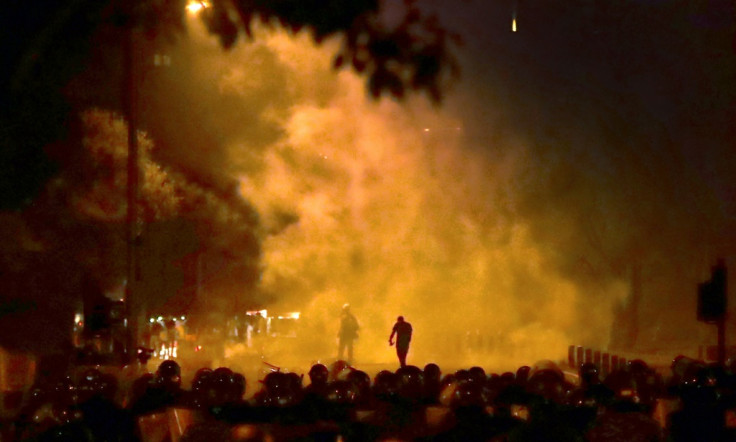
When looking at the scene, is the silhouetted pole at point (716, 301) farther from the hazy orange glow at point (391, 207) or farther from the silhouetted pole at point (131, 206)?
the hazy orange glow at point (391, 207)

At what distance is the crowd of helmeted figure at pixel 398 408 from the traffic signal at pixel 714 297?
258 centimetres

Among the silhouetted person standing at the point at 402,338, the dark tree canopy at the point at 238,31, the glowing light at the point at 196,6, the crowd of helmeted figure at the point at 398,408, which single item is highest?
the glowing light at the point at 196,6

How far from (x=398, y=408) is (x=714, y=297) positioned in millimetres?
6190

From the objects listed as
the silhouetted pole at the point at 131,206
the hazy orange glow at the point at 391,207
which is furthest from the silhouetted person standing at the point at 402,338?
the hazy orange glow at the point at 391,207

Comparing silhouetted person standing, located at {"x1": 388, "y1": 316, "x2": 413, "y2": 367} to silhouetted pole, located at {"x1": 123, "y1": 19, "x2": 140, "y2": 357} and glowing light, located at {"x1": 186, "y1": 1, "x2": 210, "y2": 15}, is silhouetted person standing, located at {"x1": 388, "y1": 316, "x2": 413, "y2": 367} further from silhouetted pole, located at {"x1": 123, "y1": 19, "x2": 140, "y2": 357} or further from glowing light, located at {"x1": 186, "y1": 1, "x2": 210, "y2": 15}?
glowing light, located at {"x1": 186, "y1": 1, "x2": 210, "y2": 15}

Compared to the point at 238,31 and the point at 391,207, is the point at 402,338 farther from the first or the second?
the point at 238,31

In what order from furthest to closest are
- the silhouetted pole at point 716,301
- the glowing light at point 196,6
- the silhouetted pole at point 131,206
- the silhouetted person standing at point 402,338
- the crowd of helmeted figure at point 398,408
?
the silhouetted person standing at point 402,338 < the silhouetted pole at point 131,206 < the silhouetted pole at point 716,301 < the crowd of helmeted figure at point 398,408 < the glowing light at point 196,6

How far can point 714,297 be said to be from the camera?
12.5 m

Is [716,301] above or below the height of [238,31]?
below

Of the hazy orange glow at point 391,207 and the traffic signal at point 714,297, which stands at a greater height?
the hazy orange glow at point 391,207

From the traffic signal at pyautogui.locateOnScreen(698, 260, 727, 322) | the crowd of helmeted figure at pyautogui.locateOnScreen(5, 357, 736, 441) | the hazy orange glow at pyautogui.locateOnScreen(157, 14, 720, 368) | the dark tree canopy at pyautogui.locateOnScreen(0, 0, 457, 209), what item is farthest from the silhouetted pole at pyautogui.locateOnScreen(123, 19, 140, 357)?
the hazy orange glow at pyautogui.locateOnScreen(157, 14, 720, 368)

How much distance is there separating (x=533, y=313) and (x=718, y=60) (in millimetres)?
9628

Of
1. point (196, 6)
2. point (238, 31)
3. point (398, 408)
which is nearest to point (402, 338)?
point (398, 408)

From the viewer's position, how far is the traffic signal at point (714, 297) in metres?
12.5
